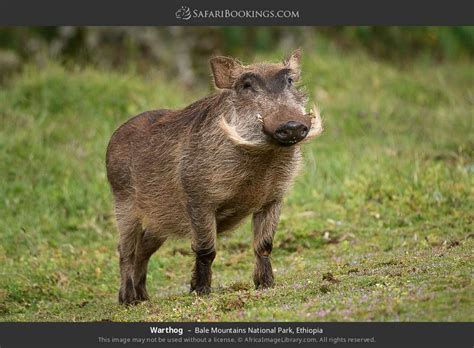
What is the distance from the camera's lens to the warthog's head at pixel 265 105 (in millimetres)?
6199

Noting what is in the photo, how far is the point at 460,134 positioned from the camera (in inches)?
476

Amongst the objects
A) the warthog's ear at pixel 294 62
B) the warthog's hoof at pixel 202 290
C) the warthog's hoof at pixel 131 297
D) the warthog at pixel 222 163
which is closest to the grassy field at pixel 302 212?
the warthog's hoof at pixel 202 290

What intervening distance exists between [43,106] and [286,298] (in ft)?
24.1

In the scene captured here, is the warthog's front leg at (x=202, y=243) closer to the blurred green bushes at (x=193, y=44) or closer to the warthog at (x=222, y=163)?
the warthog at (x=222, y=163)

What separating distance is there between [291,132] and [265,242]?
133cm

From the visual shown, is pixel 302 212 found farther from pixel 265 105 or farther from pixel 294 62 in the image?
pixel 265 105

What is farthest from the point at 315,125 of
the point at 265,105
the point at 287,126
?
the point at 287,126

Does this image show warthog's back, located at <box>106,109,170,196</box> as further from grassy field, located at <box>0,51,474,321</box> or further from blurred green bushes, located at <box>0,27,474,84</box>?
blurred green bushes, located at <box>0,27,474,84</box>

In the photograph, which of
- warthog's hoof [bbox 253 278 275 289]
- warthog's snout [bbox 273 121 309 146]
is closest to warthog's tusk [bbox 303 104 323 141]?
warthog's snout [bbox 273 121 309 146]

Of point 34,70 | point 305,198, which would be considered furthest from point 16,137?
point 305,198

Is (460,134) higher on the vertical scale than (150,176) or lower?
higher

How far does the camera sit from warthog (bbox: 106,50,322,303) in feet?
21.7

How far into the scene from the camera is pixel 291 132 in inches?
241
